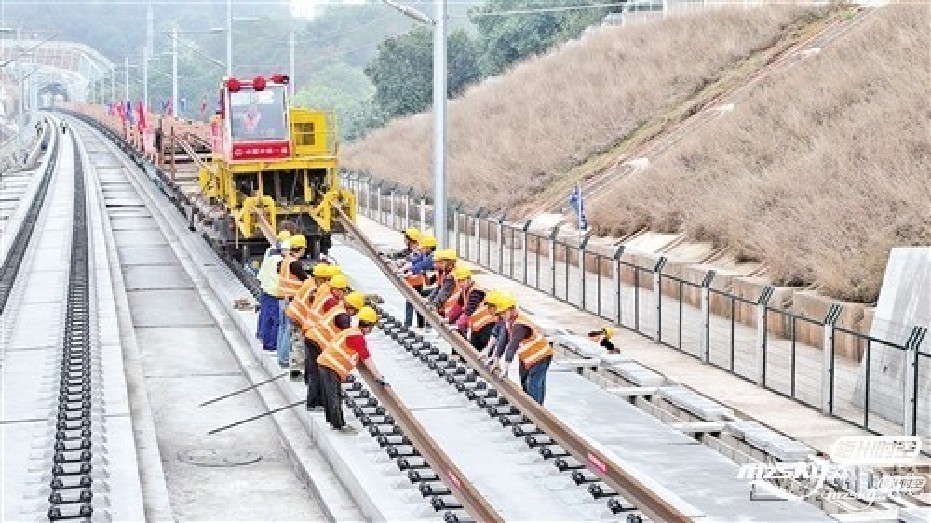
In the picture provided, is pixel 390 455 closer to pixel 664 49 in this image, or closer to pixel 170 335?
pixel 170 335

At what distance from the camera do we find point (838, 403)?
813 inches

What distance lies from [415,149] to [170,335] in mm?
44267

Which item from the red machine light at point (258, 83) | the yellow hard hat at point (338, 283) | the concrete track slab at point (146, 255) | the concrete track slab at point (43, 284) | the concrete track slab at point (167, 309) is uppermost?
the red machine light at point (258, 83)

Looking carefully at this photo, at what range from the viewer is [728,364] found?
78.9ft

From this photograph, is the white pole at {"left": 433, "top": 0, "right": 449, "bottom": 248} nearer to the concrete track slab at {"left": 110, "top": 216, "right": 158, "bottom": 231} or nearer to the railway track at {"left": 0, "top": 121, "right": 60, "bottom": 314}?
the railway track at {"left": 0, "top": 121, "right": 60, "bottom": 314}

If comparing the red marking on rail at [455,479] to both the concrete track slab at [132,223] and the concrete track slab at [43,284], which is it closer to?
the concrete track slab at [43,284]

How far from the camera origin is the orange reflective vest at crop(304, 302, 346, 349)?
17.3 metres

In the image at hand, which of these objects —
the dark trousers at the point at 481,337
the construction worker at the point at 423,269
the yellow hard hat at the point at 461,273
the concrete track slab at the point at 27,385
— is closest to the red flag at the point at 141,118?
the construction worker at the point at 423,269

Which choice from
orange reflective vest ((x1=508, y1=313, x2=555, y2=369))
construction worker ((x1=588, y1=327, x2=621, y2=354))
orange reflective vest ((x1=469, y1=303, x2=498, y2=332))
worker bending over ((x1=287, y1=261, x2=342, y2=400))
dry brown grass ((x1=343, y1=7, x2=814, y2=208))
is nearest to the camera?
orange reflective vest ((x1=508, y1=313, x2=555, y2=369))

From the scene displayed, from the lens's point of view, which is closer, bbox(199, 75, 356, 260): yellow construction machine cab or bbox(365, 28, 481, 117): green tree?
bbox(199, 75, 356, 260): yellow construction machine cab

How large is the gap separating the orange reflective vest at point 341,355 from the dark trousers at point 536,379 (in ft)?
6.48

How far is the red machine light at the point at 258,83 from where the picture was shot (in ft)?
109

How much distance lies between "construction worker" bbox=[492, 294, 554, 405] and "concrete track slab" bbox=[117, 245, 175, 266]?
2017 centimetres

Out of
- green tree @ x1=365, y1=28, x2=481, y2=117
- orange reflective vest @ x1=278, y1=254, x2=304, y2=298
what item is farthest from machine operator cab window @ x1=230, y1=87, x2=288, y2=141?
green tree @ x1=365, y1=28, x2=481, y2=117
